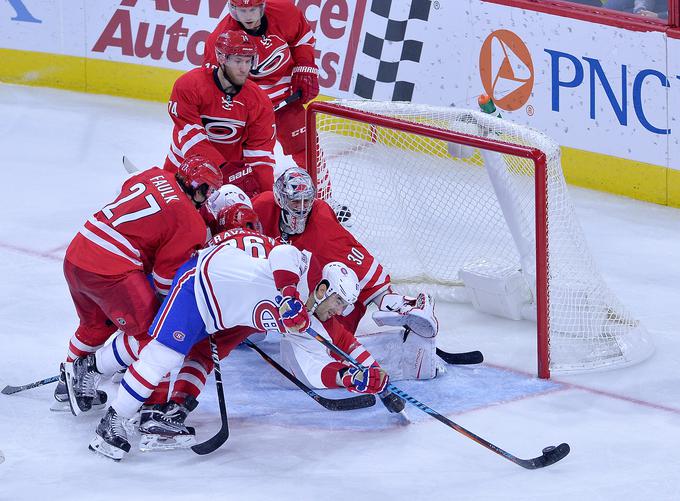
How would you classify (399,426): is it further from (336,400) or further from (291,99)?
(291,99)

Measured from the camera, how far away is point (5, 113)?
295 inches

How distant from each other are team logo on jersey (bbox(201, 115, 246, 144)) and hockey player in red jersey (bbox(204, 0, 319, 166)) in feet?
1.81

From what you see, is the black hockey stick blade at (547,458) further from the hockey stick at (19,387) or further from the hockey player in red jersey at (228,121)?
the hockey player in red jersey at (228,121)

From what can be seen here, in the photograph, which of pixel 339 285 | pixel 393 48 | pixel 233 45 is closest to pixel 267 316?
pixel 339 285

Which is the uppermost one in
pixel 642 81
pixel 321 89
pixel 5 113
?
pixel 642 81

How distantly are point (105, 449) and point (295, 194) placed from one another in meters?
1.00

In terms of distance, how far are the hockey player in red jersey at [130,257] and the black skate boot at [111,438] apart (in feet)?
0.84

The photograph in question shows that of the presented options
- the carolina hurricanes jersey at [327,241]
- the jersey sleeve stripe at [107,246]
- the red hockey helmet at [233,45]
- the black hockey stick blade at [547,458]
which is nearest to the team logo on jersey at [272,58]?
the red hockey helmet at [233,45]

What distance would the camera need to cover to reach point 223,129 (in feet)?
15.9

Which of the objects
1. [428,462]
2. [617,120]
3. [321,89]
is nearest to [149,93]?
[321,89]

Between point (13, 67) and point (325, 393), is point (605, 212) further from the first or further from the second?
point (13, 67)

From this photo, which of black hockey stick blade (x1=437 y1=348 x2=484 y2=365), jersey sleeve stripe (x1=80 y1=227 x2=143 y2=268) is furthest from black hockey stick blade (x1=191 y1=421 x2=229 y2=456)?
black hockey stick blade (x1=437 y1=348 x2=484 y2=365)

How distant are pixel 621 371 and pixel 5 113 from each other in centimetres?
433

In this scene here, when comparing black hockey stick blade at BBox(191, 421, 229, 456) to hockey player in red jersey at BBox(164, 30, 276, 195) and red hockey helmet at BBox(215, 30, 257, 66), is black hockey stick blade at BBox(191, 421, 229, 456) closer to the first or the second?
hockey player in red jersey at BBox(164, 30, 276, 195)
